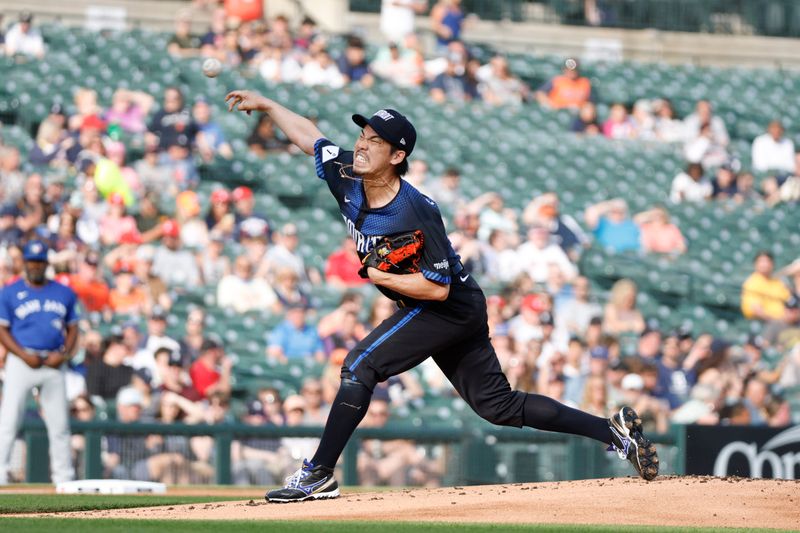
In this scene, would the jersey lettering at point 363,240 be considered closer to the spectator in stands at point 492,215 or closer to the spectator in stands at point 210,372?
the spectator in stands at point 210,372

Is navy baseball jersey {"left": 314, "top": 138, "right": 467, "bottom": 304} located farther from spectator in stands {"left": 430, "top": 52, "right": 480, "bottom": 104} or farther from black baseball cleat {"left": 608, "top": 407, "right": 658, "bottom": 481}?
spectator in stands {"left": 430, "top": 52, "right": 480, "bottom": 104}

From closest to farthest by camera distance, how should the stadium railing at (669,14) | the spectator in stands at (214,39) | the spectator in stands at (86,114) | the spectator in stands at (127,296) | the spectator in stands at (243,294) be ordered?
the spectator in stands at (127,296)
the spectator in stands at (243,294)
the spectator in stands at (86,114)
the spectator in stands at (214,39)
the stadium railing at (669,14)

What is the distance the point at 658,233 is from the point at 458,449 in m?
5.84

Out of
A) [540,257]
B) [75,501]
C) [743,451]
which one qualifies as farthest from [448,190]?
[75,501]

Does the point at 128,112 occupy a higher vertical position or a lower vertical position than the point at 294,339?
higher

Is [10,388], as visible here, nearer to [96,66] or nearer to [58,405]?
[58,405]

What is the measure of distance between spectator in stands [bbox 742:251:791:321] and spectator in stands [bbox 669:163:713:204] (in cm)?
233

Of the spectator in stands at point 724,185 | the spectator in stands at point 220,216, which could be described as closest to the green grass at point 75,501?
the spectator in stands at point 220,216

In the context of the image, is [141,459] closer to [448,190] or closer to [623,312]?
[623,312]

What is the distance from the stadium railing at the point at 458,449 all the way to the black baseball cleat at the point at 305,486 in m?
4.37

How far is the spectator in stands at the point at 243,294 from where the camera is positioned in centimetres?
1343

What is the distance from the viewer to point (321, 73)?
58.5 ft

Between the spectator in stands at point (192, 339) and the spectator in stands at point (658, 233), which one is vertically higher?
the spectator in stands at point (658, 233)

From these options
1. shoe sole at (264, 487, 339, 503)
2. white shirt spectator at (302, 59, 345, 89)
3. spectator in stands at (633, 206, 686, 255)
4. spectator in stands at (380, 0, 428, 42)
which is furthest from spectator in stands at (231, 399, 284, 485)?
spectator in stands at (380, 0, 428, 42)
